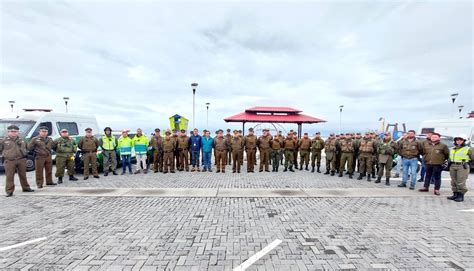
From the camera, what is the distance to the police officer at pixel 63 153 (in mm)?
8211

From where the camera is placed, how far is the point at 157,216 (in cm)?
509

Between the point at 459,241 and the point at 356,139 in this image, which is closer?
the point at 459,241

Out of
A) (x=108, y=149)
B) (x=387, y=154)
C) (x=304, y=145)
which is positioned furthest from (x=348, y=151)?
(x=108, y=149)

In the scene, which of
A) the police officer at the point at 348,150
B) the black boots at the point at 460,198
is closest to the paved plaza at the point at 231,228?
the black boots at the point at 460,198

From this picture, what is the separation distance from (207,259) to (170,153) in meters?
7.74

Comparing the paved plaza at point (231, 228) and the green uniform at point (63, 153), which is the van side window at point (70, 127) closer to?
the green uniform at point (63, 153)

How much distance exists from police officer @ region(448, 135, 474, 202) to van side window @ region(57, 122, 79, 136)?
15.6 m

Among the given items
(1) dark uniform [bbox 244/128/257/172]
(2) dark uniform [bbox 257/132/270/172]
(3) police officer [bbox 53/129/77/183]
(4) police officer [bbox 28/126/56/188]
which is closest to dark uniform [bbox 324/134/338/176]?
(2) dark uniform [bbox 257/132/270/172]

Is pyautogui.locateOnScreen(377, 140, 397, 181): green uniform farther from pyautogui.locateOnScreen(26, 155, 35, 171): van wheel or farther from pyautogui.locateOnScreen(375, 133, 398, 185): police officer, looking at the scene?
pyautogui.locateOnScreen(26, 155, 35, 171): van wheel

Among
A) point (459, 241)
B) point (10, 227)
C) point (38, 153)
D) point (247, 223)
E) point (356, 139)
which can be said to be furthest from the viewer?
point (356, 139)

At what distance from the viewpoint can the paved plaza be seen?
3346mm

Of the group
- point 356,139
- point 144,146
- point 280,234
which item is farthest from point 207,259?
point 356,139

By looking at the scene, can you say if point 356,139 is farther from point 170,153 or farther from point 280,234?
point 170,153

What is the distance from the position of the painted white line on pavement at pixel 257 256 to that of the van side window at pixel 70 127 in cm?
1187
